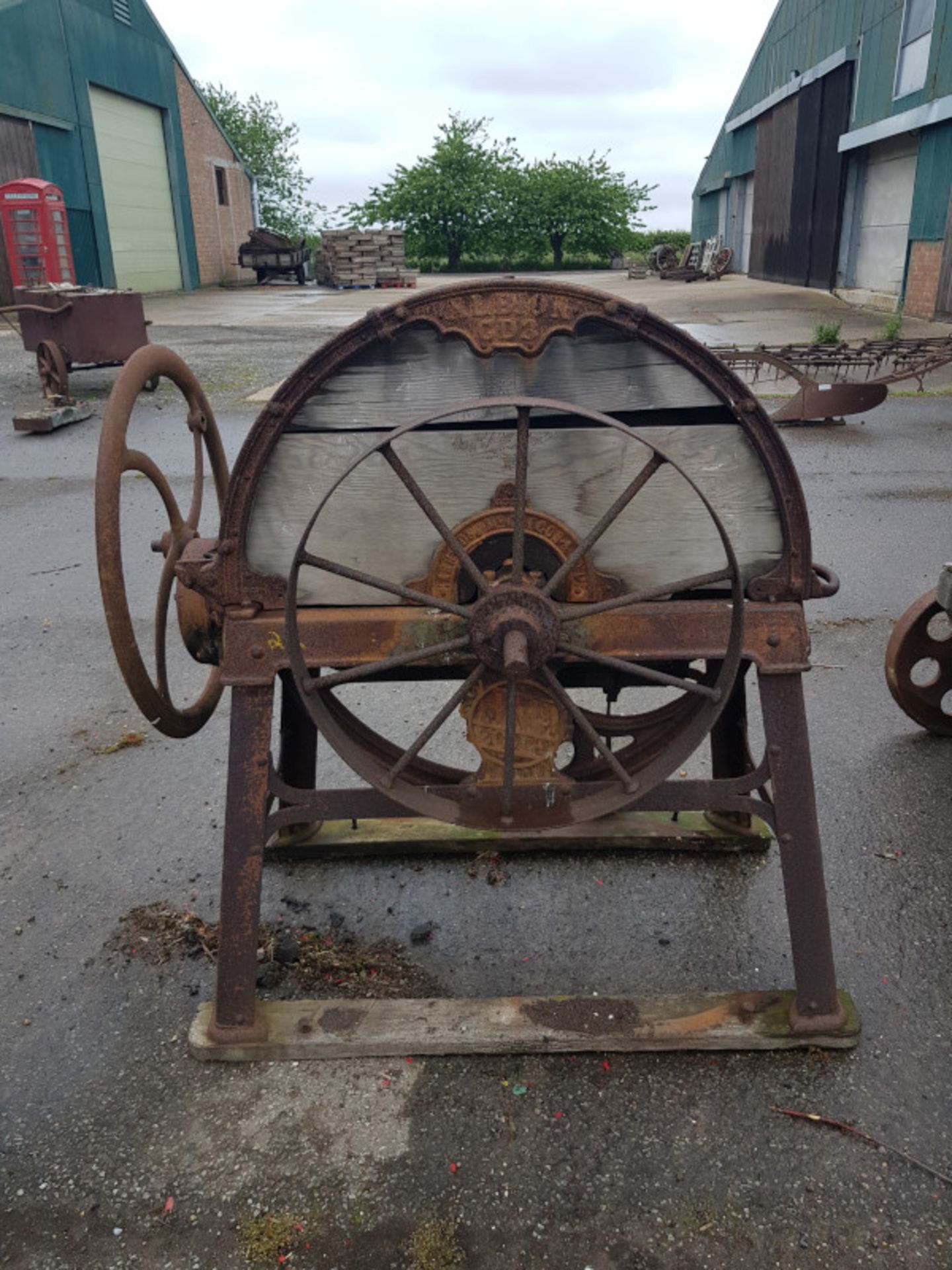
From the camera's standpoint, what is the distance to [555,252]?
36.5 m

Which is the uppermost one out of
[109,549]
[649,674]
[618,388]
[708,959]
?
[618,388]

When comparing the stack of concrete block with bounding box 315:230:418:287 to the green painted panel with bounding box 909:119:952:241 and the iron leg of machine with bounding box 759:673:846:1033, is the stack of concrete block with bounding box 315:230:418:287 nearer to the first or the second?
the green painted panel with bounding box 909:119:952:241

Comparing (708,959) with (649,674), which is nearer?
(649,674)

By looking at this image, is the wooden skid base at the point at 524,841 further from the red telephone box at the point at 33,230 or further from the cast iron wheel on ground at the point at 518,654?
the red telephone box at the point at 33,230

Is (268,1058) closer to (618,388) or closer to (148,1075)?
(148,1075)

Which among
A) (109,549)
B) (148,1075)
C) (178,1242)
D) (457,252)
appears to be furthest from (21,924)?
(457,252)

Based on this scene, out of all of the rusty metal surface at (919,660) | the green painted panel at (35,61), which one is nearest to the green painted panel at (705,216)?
the green painted panel at (35,61)

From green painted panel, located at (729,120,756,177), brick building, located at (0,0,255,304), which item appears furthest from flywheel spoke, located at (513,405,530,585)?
green painted panel, located at (729,120,756,177)

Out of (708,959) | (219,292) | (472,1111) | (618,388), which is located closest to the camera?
(618,388)

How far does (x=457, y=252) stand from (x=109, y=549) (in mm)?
36772

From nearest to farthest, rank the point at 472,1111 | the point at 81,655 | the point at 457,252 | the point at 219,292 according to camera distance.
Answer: the point at 472,1111, the point at 81,655, the point at 219,292, the point at 457,252

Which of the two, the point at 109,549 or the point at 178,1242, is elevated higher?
the point at 109,549

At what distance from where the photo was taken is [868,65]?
16125mm

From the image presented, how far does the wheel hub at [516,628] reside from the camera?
68.9 inches
